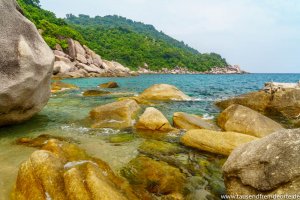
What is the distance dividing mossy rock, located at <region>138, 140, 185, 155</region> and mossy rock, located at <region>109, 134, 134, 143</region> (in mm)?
753

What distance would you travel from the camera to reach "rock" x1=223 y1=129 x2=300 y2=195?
5.23 meters

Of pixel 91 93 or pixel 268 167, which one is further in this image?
pixel 91 93

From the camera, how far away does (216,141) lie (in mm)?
9797

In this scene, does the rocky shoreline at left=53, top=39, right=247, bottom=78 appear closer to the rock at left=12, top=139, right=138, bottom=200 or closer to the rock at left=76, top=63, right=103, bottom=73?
the rock at left=76, top=63, right=103, bottom=73

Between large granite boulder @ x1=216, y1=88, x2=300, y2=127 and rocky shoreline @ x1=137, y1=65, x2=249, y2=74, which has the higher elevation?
large granite boulder @ x1=216, y1=88, x2=300, y2=127

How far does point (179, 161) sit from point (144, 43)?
140 metres

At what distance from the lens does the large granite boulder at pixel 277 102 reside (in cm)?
1773

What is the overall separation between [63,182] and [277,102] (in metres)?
16.1

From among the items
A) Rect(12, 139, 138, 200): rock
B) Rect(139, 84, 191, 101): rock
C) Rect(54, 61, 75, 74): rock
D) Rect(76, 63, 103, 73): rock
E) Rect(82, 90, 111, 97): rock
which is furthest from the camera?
Rect(76, 63, 103, 73): rock

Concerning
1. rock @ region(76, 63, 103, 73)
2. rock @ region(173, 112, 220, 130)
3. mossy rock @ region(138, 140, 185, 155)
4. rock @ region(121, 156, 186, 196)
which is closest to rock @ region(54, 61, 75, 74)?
rock @ region(76, 63, 103, 73)

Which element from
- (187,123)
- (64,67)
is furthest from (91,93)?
(64,67)

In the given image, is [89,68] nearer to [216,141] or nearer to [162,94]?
[162,94]

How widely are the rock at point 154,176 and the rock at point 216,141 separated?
2306 mm

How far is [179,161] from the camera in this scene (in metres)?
8.59
